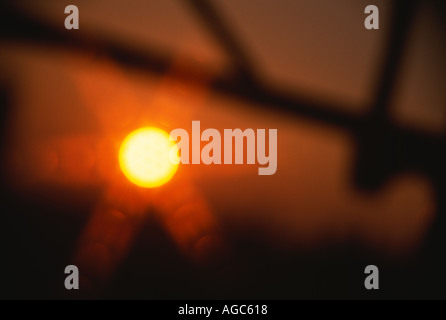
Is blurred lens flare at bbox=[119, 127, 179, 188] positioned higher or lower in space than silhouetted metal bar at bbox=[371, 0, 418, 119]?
lower

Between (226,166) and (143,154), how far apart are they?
1.30 feet

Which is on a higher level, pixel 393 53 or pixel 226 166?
pixel 393 53

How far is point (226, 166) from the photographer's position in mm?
2031

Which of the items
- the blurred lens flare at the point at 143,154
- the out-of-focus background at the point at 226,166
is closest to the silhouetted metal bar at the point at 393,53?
the out-of-focus background at the point at 226,166

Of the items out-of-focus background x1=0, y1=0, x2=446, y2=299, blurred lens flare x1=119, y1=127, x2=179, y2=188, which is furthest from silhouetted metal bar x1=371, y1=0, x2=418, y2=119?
blurred lens flare x1=119, y1=127, x2=179, y2=188

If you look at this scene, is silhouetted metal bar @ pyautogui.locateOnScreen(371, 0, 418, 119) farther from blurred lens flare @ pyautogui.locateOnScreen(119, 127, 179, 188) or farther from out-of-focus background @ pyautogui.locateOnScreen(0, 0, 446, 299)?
blurred lens flare @ pyautogui.locateOnScreen(119, 127, 179, 188)

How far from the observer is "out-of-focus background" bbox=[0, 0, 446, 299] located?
2.00m

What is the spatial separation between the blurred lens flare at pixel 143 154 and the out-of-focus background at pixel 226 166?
1.5 inches

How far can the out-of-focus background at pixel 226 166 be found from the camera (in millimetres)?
1996

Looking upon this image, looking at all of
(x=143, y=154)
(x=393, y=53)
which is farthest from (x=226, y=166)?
(x=393, y=53)

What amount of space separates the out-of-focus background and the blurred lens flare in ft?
0.13

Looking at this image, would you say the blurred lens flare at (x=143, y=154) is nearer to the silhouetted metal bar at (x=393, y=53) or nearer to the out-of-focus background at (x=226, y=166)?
the out-of-focus background at (x=226, y=166)

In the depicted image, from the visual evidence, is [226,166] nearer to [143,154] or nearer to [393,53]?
[143,154]
